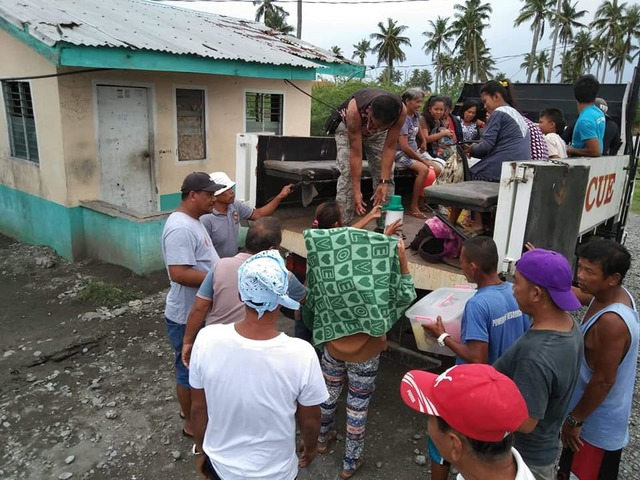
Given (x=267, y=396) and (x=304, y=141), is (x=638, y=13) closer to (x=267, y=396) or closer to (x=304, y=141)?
(x=304, y=141)

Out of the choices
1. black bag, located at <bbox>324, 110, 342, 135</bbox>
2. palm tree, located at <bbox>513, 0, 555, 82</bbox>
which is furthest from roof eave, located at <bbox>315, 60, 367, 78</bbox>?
palm tree, located at <bbox>513, 0, 555, 82</bbox>

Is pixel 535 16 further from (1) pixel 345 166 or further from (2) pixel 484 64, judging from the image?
(1) pixel 345 166

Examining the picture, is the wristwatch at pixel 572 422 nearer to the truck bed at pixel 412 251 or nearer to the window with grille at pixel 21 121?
the truck bed at pixel 412 251

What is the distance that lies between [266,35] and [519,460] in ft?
33.4

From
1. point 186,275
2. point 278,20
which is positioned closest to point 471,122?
point 186,275

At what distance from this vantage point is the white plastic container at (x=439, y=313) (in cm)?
253

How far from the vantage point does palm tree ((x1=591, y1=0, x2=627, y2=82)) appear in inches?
1693

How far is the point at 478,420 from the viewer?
3.90 ft

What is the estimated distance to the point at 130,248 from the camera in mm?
6082

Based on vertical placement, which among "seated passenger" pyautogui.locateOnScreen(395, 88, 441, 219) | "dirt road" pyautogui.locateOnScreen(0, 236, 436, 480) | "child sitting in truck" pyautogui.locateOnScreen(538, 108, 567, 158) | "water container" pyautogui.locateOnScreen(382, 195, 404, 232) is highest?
"child sitting in truck" pyautogui.locateOnScreen(538, 108, 567, 158)

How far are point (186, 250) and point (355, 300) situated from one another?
94cm

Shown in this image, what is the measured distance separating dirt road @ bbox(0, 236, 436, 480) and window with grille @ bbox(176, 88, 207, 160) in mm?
3173

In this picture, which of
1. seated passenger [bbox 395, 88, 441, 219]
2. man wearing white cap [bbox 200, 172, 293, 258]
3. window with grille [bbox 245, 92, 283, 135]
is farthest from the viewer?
window with grille [bbox 245, 92, 283, 135]

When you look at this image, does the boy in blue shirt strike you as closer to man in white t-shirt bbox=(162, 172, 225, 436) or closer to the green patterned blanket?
the green patterned blanket
